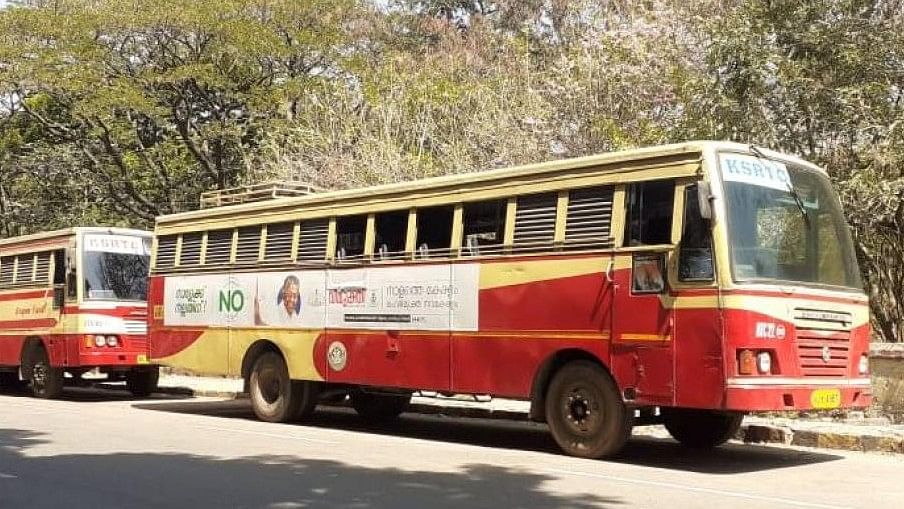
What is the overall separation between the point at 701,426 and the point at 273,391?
5.87 m

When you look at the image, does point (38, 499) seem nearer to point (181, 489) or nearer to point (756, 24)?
point (181, 489)

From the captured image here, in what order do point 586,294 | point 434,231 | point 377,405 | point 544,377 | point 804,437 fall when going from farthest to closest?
point 377,405
point 434,231
point 804,437
point 544,377
point 586,294

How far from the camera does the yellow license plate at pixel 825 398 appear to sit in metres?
10.0

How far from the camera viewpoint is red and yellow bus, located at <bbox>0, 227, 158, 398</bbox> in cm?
1820

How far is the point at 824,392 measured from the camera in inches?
399

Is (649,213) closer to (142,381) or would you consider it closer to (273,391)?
(273,391)

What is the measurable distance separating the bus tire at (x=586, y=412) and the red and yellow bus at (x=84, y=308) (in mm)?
9668

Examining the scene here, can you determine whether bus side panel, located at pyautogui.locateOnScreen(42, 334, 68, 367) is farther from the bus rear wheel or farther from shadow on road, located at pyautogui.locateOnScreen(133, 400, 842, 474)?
the bus rear wheel

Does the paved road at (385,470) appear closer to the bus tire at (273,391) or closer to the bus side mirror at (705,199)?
the bus tire at (273,391)

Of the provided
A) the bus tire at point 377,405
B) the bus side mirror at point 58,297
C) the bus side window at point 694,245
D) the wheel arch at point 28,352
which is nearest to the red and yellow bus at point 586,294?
the bus side window at point 694,245

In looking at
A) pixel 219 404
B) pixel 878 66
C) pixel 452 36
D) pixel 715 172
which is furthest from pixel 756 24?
pixel 452 36

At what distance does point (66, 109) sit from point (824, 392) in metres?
27.3

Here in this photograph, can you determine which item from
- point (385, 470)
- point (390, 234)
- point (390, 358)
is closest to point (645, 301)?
point (385, 470)

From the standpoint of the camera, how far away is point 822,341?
1020cm
